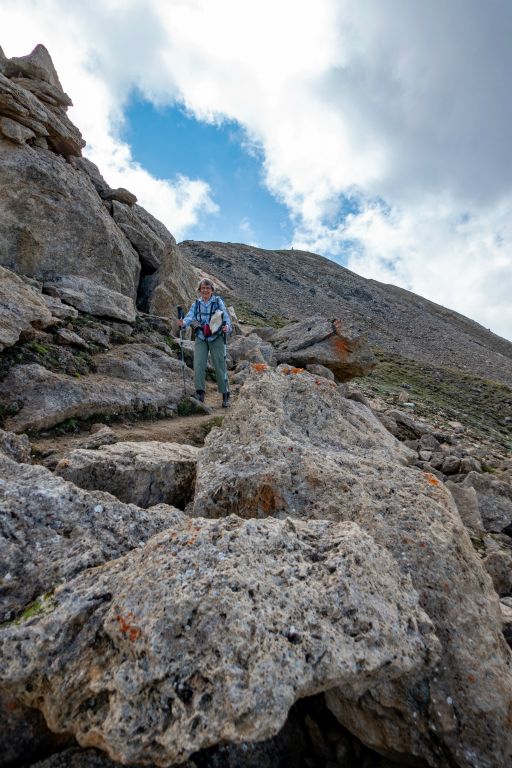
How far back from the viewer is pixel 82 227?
1573 cm

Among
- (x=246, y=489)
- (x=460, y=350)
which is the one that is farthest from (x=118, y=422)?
(x=460, y=350)

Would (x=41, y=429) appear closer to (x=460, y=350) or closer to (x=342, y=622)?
(x=342, y=622)

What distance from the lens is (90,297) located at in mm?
13984

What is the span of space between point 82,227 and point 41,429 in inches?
415

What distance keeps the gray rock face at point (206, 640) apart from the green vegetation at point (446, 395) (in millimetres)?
13612

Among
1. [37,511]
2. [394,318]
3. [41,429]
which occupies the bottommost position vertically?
[41,429]

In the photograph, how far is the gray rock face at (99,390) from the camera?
8336 millimetres

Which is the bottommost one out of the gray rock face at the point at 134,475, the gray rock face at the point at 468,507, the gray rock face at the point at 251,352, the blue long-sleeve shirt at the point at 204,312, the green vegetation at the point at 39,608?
the green vegetation at the point at 39,608

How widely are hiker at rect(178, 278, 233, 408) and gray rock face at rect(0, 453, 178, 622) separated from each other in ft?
25.1

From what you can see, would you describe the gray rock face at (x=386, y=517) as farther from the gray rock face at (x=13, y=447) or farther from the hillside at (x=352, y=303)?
the hillside at (x=352, y=303)

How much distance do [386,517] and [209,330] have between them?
339 inches

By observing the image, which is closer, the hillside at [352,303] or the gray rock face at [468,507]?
the gray rock face at [468,507]

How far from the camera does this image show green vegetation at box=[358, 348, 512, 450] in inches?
719

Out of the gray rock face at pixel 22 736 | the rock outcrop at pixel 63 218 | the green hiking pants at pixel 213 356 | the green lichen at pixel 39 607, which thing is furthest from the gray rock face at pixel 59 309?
the gray rock face at pixel 22 736
